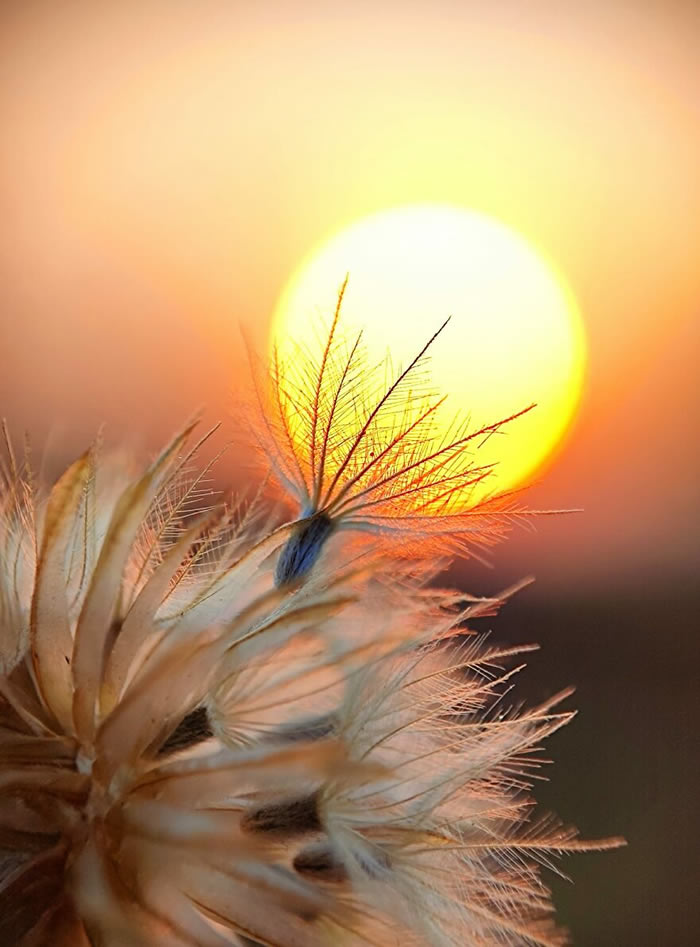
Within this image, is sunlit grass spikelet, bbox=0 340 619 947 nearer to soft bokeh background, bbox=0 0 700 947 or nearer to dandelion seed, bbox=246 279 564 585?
dandelion seed, bbox=246 279 564 585

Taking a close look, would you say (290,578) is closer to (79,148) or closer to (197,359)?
(197,359)

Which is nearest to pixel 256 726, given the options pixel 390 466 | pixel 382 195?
pixel 390 466

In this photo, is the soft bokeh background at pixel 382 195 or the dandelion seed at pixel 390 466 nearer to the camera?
the dandelion seed at pixel 390 466

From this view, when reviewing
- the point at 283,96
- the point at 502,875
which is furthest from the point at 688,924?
the point at 283,96

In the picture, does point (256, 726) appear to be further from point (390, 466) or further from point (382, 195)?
point (382, 195)

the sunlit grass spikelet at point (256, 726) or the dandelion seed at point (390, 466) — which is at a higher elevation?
the dandelion seed at point (390, 466)

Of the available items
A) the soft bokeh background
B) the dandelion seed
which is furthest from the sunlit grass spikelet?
the soft bokeh background

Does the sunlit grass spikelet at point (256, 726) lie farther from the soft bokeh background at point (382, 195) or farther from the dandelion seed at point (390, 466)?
the soft bokeh background at point (382, 195)

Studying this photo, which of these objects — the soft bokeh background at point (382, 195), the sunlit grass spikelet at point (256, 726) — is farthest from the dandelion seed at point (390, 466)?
the soft bokeh background at point (382, 195)
